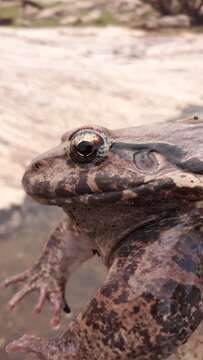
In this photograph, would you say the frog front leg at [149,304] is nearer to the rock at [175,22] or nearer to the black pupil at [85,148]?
the black pupil at [85,148]

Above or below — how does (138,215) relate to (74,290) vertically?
above

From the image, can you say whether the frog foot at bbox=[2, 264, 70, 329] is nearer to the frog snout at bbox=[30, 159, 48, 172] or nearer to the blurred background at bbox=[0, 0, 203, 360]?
the blurred background at bbox=[0, 0, 203, 360]

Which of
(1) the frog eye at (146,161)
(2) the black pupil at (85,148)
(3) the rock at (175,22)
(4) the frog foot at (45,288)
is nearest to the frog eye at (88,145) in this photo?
(2) the black pupil at (85,148)

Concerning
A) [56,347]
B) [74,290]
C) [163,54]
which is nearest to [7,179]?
[74,290]

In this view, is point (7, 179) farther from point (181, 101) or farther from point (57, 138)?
point (181, 101)

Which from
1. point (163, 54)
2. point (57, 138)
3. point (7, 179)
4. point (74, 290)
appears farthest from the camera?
point (163, 54)

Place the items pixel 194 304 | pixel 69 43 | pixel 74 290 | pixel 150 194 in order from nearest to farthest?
pixel 194 304, pixel 150 194, pixel 74 290, pixel 69 43

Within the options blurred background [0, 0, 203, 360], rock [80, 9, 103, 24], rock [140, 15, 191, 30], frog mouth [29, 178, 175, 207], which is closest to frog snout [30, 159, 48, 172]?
frog mouth [29, 178, 175, 207]
